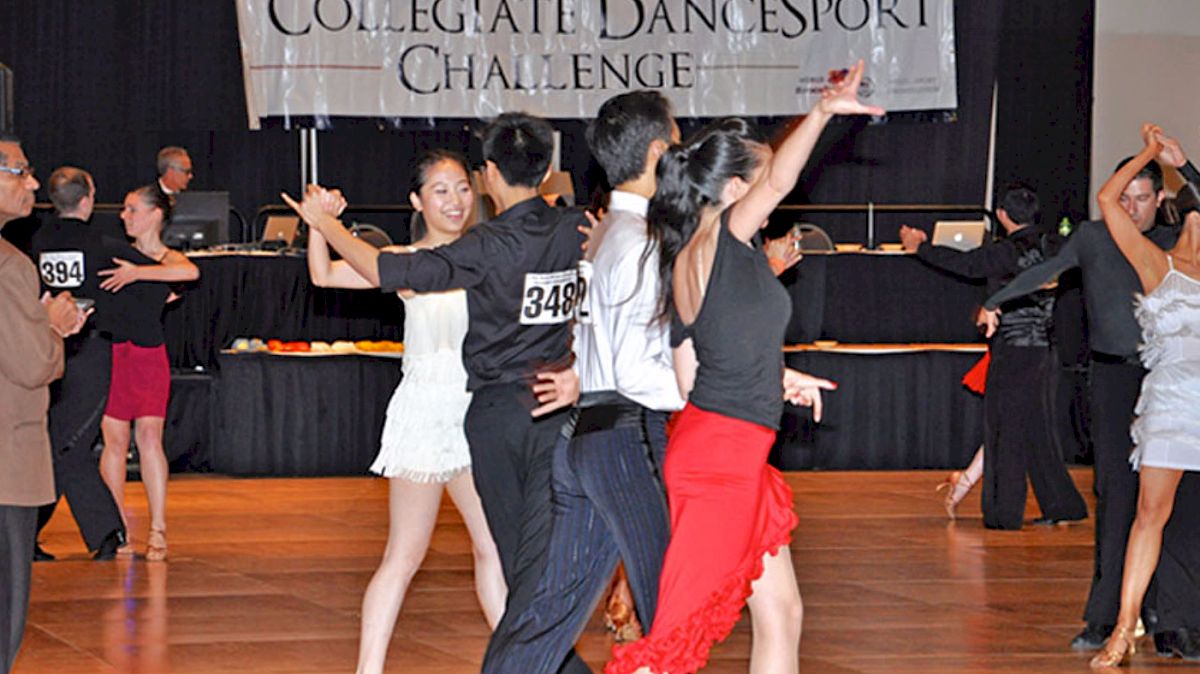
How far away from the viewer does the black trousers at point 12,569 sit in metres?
4.41

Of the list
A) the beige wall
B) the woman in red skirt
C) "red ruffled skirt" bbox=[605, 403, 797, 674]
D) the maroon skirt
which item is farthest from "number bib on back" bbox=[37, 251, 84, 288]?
the beige wall

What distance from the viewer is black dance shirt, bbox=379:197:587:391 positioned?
15.2 ft

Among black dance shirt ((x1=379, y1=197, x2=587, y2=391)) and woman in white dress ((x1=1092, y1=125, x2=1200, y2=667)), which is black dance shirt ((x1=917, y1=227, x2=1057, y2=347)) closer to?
woman in white dress ((x1=1092, y1=125, x2=1200, y2=667))

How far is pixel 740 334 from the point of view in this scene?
3.94 metres

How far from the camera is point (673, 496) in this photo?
3.97m

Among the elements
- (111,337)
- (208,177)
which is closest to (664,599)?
(111,337)

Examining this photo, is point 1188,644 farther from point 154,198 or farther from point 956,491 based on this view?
point 154,198

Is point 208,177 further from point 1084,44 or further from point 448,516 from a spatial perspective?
point 1084,44

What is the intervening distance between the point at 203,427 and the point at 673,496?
805cm

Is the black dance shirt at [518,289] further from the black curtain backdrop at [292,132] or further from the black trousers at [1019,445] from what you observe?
the black curtain backdrop at [292,132]

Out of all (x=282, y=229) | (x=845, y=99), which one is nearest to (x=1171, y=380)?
(x=845, y=99)

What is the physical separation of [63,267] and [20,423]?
3.87 meters

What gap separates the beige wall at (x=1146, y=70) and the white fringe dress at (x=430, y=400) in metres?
10.6

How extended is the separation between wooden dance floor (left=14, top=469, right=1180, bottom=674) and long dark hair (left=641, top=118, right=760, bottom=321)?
2189 millimetres
